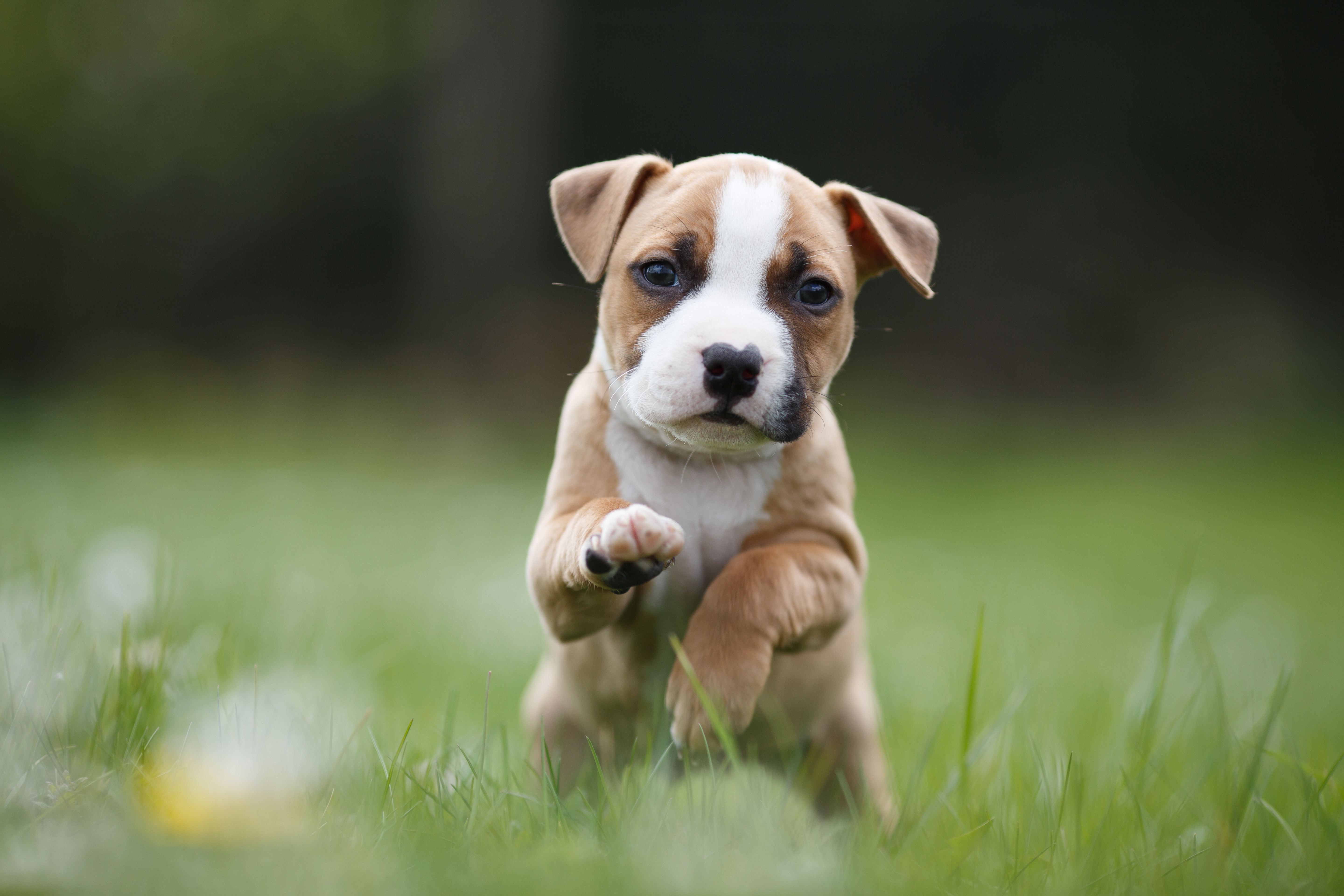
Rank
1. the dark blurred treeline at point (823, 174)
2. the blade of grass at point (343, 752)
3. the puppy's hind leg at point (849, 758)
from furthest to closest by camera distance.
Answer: the dark blurred treeline at point (823, 174)
the puppy's hind leg at point (849, 758)
the blade of grass at point (343, 752)

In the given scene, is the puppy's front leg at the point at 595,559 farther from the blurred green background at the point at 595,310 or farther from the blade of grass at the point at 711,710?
the blurred green background at the point at 595,310

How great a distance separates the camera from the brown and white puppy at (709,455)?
7.04 feet

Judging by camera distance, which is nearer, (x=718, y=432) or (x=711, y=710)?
(x=711, y=710)

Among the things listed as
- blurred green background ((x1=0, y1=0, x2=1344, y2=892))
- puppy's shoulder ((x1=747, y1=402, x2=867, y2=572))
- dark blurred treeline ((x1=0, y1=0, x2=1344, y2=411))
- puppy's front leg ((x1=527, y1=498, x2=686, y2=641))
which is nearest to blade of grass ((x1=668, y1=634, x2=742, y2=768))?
puppy's front leg ((x1=527, y1=498, x2=686, y2=641))

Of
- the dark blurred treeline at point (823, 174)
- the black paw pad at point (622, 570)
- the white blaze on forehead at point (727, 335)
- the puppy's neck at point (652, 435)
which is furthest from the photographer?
the dark blurred treeline at point (823, 174)

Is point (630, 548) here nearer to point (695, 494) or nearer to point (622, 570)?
point (622, 570)

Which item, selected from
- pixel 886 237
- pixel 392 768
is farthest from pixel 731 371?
pixel 392 768

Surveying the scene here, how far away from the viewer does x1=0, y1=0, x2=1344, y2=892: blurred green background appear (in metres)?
5.26

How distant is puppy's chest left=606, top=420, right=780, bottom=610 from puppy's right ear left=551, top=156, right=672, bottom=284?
390 mm

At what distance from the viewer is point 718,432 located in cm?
220

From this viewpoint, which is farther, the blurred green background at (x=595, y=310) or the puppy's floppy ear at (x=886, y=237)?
the blurred green background at (x=595, y=310)

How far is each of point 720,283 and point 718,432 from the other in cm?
31

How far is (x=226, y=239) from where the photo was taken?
Answer: 12.2 metres

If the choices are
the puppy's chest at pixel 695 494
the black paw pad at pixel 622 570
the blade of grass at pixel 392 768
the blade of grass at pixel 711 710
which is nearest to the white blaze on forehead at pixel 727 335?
the puppy's chest at pixel 695 494
